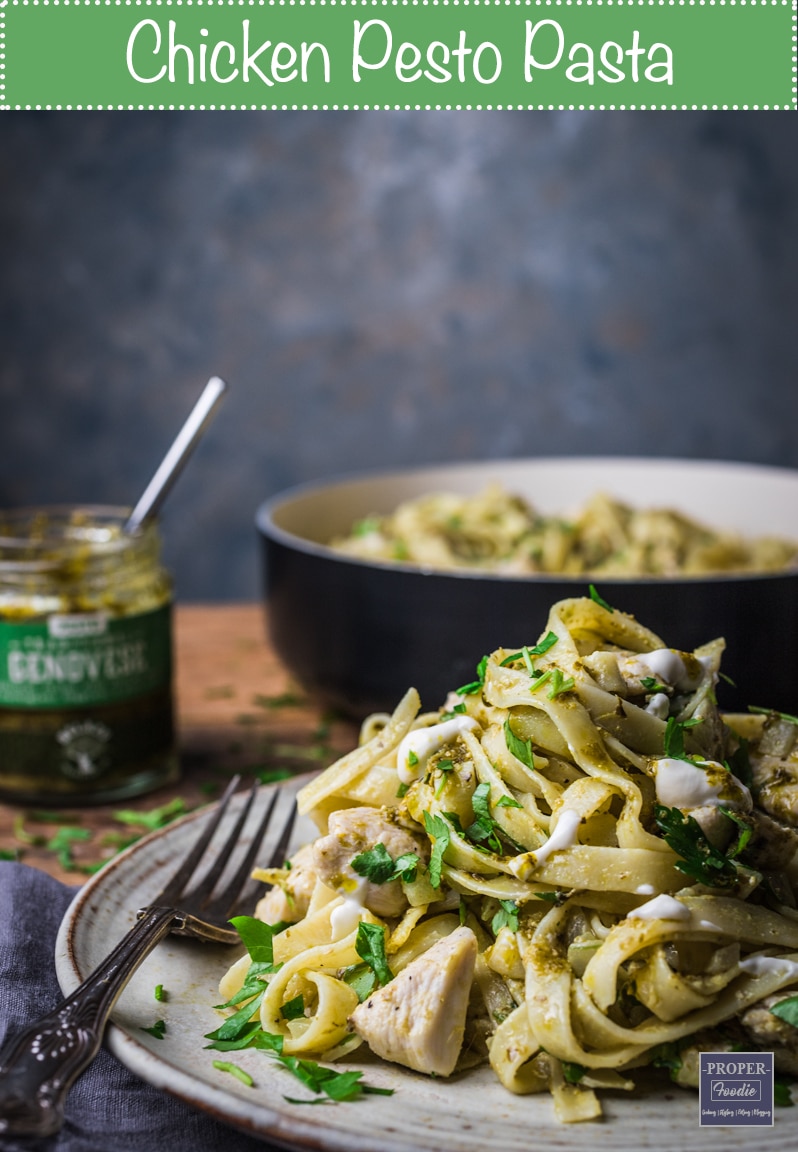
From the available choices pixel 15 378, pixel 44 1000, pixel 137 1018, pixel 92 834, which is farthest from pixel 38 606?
pixel 15 378

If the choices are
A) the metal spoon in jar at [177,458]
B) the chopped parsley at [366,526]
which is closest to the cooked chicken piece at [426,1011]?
the metal spoon in jar at [177,458]

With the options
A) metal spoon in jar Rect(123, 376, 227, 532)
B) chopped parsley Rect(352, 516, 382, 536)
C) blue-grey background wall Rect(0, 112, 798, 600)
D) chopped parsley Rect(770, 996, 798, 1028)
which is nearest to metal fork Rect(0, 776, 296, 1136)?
chopped parsley Rect(770, 996, 798, 1028)

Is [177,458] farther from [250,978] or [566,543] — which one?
[250,978]

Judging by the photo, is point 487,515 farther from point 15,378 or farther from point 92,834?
point 15,378

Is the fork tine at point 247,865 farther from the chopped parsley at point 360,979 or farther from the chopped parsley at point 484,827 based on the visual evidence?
the chopped parsley at point 484,827

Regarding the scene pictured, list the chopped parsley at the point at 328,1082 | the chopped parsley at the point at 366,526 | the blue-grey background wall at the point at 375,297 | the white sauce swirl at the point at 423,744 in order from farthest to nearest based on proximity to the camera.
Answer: the blue-grey background wall at the point at 375,297 < the chopped parsley at the point at 366,526 < the white sauce swirl at the point at 423,744 < the chopped parsley at the point at 328,1082
